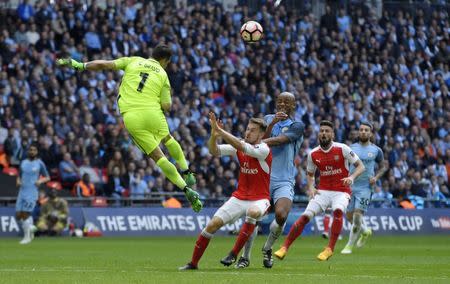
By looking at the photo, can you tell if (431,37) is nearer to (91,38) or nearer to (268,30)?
(268,30)

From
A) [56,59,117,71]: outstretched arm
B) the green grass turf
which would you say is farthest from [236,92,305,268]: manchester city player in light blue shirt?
[56,59,117,71]: outstretched arm

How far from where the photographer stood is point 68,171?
30.8 m

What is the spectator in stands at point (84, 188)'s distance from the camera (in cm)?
3078

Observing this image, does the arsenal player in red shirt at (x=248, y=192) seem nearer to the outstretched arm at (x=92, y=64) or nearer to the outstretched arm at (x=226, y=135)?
the outstretched arm at (x=226, y=135)

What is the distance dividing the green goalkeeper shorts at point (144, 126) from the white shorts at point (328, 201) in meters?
A: 3.30

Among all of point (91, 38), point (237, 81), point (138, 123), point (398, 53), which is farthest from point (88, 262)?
point (398, 53)

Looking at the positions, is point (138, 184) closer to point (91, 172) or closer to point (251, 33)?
point (91, 172)

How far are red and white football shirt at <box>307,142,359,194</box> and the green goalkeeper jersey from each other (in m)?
3.47

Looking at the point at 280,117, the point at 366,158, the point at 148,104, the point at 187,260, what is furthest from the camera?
the point at 366,158

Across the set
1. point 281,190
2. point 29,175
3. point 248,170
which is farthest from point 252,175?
point 29,175

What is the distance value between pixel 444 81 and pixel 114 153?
16041 mm

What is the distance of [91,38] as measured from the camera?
114 ft

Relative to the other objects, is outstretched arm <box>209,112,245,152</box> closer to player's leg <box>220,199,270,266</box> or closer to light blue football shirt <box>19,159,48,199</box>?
player's leg <box>220,199,270,266</box>

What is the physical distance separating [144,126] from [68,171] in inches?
532
